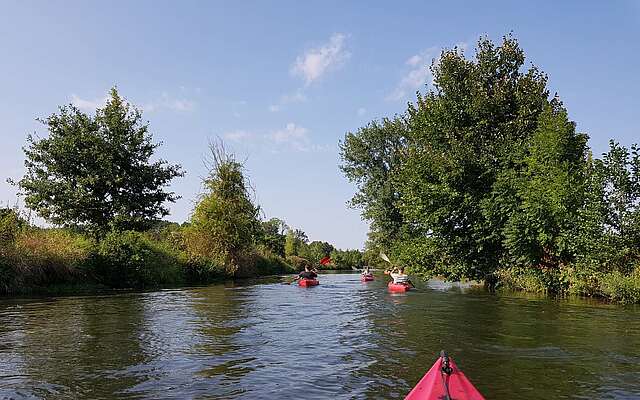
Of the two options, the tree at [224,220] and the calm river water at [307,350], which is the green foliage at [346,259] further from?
the calm river water at [307,350]

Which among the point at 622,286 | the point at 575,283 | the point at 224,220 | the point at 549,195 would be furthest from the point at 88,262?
the point at 622,286

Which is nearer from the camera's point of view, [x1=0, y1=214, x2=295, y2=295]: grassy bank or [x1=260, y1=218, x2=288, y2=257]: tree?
[x1=0, y1=214, x2=295, y2=295]: grassy bank

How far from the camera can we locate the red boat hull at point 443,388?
5363 mm

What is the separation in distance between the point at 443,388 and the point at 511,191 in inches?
845

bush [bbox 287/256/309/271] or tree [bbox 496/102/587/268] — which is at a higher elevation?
tree [bbox 496/102/587/268]

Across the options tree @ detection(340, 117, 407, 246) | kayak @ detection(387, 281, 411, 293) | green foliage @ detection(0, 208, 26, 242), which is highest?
tree @ detection(340, 117, 407, 246)

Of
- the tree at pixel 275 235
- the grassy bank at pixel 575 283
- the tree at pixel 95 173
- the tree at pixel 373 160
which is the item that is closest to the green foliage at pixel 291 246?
the tree at pixel 275 235

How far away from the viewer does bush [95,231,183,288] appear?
102 ft

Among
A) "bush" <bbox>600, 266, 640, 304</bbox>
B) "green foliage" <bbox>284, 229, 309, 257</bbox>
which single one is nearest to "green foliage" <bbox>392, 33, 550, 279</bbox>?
"bush" <bbox>600, 266, 640, 304</bbox>

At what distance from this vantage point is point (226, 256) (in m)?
44.1

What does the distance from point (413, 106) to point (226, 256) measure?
21.4m

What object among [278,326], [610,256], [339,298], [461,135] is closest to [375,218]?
[461,135]

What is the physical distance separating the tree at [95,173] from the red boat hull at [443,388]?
32542 mm

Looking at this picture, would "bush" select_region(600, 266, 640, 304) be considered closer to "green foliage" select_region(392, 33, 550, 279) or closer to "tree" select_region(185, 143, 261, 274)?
"green foliage" select_region(392, 33, 550, 279)
